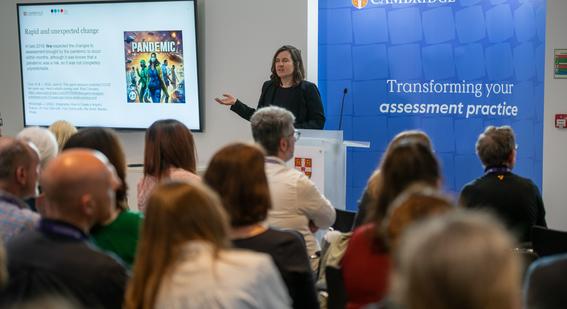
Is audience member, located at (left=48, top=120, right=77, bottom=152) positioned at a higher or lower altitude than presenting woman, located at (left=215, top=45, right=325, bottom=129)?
lower

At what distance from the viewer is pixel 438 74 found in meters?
6.77

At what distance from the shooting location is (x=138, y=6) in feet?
23.8

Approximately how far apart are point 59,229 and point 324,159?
3098mm

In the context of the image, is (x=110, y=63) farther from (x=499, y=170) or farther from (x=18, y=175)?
(x=18, y=175)

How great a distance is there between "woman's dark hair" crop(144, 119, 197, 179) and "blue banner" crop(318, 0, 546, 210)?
10.9ft

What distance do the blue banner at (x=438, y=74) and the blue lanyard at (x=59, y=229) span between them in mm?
4881

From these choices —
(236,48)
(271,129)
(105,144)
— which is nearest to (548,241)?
(271,129)

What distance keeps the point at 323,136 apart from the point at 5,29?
422 cm

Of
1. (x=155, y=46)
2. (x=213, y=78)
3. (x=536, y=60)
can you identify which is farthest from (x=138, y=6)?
(x=536, y=60)

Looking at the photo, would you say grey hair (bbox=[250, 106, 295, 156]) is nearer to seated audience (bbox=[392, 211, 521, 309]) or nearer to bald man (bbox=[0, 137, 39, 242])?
bald man (bbox=[0, 137, 39, 242])

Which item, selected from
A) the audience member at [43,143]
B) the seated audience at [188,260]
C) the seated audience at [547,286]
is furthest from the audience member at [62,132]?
the seated audience at [547,286]

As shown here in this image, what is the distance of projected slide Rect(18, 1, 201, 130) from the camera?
722 centimetres

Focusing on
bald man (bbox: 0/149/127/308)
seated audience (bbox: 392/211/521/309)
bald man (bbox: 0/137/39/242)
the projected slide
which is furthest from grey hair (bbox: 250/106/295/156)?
the projected slide

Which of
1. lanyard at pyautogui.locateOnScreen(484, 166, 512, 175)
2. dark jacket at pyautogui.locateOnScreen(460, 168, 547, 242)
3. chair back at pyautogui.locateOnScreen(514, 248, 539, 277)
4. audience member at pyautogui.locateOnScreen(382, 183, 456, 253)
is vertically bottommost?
chair back at pyautogui.locateOnScreen(514, 248, 539, 277)
